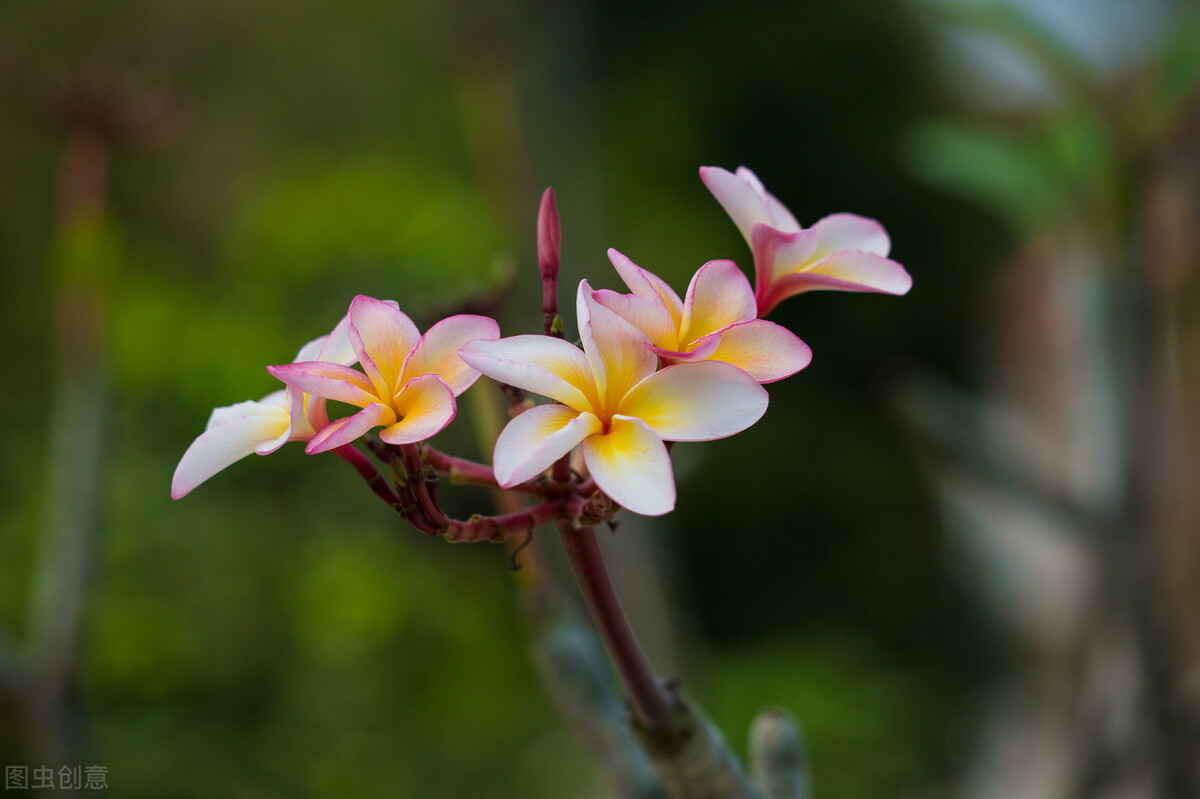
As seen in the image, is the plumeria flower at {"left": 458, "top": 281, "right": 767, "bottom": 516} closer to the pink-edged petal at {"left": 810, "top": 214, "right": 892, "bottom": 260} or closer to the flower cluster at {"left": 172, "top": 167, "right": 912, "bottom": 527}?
the flower cluster at {"left": 172, "top": 167, "right": 912, "bottom": 527}

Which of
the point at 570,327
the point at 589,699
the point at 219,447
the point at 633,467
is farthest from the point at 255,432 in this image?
the point at 570,327

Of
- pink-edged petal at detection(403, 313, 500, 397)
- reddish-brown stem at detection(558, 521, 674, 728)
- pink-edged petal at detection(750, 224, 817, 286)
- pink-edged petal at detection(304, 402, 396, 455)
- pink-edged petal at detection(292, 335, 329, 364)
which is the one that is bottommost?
reddish-brown stem at detection(558, 521, 674, 728)

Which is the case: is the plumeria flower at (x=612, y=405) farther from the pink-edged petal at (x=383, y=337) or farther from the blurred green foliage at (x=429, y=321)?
the blurred green foliage at (x=429, y=321)

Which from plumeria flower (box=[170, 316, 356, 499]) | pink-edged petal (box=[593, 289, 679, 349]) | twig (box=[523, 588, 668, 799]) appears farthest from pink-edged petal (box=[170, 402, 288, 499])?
twig (box=[523, 588, 668, 799])

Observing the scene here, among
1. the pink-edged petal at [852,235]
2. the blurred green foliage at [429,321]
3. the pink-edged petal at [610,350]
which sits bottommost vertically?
the pink-edged petal at [610,350]

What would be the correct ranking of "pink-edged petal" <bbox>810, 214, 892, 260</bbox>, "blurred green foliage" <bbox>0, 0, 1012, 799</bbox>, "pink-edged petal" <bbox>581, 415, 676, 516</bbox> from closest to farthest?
"pink-edged petal" <bbox>581, 415, 676, 516</bbox> → "pink-edged petal" <bbox>810, 214, 892, 260</bbox> → "blurred green foliage" <bbox>0, 0, 1012, 799</bbox>

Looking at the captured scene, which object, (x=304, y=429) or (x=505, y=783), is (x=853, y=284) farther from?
(x=505, y=783)

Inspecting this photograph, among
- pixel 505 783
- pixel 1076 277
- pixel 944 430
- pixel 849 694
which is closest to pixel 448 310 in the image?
pixel 944 430

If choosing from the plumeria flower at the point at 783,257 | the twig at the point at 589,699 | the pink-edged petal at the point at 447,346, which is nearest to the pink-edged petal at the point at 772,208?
the plumeria flower at the point at 783,257
